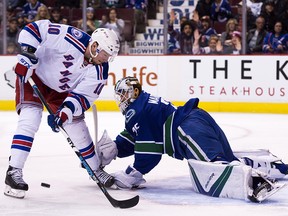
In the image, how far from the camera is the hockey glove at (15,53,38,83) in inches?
158

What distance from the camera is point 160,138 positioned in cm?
421

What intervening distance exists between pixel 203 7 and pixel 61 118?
5.62 metres

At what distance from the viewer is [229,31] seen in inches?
359

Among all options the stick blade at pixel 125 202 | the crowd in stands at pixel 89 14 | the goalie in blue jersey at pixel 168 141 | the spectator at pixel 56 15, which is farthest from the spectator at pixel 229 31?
the stick blade at pixel 125 202

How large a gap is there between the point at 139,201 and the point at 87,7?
19.1 ft

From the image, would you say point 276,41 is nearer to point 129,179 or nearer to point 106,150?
point 106,150

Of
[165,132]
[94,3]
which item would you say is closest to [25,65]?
[165,132]

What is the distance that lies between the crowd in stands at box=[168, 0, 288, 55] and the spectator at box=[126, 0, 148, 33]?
0.39m

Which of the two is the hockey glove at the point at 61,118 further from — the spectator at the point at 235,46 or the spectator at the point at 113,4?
the spectator at the point at 113,4

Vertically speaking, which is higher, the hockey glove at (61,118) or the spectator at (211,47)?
the hockey glove at (61,118)

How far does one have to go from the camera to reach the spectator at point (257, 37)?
899 centimetres

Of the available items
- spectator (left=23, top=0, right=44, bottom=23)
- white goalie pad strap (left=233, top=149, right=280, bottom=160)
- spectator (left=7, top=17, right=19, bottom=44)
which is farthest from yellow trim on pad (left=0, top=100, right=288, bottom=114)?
white goalie pad strap (left=233, top=149, right=280, bottom=160)

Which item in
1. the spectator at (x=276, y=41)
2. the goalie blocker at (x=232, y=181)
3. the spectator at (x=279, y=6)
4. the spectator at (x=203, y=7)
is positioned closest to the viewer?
the goalie blocker at (x=232, y=181)

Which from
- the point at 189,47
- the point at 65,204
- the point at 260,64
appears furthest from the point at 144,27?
the point at 65,204
